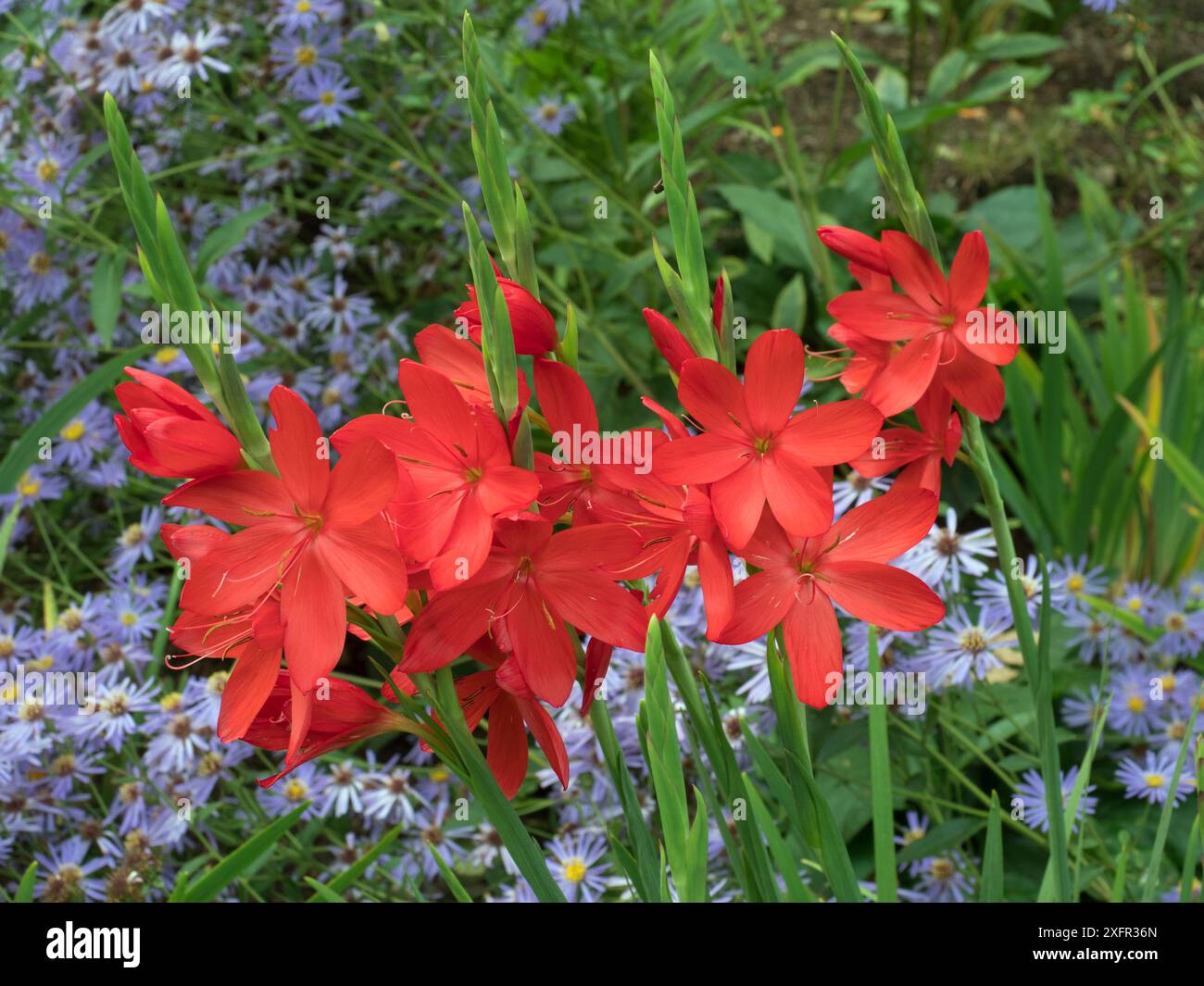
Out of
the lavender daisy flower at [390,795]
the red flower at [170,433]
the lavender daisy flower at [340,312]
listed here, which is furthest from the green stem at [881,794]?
the lavender daisy flower at [340,312]

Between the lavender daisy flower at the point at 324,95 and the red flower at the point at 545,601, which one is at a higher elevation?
the lavender daisy flower at the point at 324,95

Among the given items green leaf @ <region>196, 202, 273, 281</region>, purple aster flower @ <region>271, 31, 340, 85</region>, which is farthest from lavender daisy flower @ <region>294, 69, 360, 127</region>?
green leaf @ <region>196, 202, 273, 281</region>

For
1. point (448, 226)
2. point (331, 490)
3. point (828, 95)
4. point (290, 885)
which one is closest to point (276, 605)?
point (331, 490)

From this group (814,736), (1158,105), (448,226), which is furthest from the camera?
(1158,105)

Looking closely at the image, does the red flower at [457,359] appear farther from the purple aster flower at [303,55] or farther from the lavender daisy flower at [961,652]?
the purple aster flower at [303,55]

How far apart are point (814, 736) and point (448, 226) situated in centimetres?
119

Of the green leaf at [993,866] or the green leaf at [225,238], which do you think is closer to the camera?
the green leaf at [993,866]

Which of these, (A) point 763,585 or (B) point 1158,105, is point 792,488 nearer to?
(A) point 763,585

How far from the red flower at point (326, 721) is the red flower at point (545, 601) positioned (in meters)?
0.08

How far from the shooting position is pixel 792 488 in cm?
65

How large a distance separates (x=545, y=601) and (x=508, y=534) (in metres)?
0.04

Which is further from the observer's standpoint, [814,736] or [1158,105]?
[1158,105]
